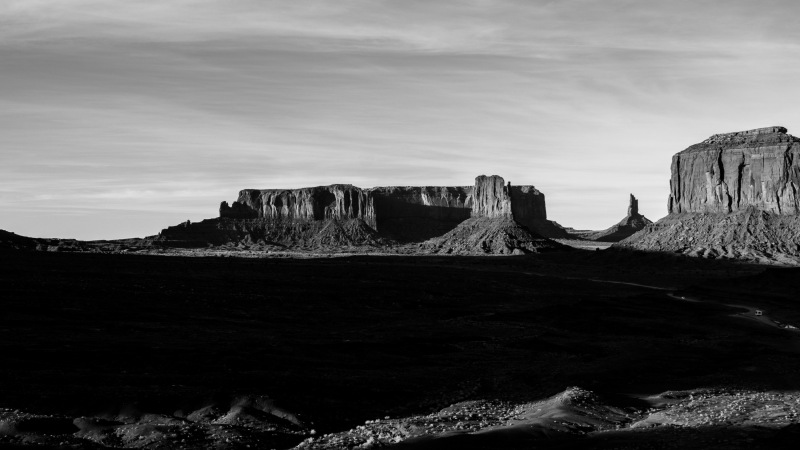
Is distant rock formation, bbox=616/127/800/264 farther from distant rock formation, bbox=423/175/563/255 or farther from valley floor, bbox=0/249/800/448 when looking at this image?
valley floor, bbox=0/249/800/448

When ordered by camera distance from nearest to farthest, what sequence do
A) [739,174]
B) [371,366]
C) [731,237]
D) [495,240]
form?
[371,366] → [731,237] → [739,174] → [495,240]

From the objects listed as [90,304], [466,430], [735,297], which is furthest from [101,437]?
[735,297]

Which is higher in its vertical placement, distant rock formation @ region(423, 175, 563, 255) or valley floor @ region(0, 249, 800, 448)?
distant rock formation @ region(423, 175, 563, 255)

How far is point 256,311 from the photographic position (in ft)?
198

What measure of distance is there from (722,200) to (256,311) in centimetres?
10337

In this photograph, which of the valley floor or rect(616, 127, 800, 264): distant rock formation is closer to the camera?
the valley floor

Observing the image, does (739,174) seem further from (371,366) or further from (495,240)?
(371,366)

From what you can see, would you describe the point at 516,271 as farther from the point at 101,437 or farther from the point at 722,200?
the point at 101,437

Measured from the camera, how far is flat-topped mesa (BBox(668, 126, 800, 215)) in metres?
134

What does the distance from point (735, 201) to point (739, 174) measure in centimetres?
433

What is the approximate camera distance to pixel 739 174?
140 metres

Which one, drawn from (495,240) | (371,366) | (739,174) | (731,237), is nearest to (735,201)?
(739,174)

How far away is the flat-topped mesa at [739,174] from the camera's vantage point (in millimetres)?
133625

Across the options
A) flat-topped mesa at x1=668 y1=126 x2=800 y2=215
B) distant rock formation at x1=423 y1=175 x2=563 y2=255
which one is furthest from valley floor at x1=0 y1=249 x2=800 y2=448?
distant rock formation at x1=423 y1=175 x2=563 y2=255
